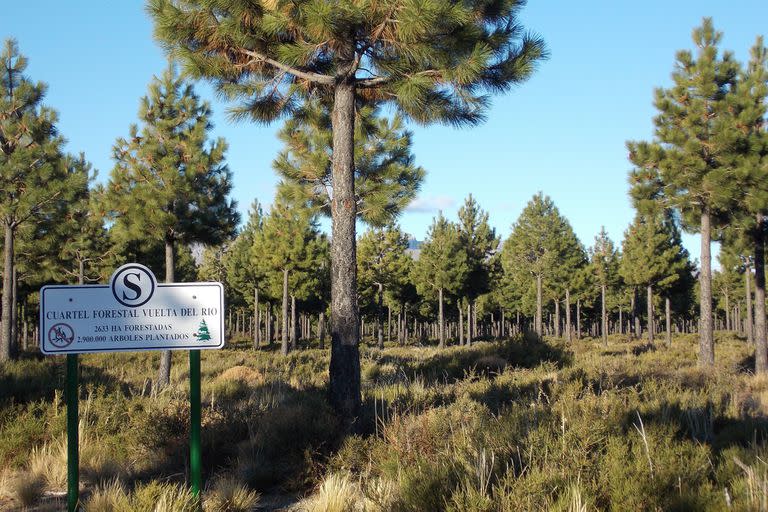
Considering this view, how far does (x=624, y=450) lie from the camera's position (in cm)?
515

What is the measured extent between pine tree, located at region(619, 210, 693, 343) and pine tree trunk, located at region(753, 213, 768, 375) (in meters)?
14.4

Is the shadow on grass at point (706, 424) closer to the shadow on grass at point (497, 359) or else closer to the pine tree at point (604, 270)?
the shadow on grass at point (497, 359)

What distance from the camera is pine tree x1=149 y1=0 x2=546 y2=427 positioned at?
25.9 feet

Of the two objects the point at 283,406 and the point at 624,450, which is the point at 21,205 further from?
the point at 624,450

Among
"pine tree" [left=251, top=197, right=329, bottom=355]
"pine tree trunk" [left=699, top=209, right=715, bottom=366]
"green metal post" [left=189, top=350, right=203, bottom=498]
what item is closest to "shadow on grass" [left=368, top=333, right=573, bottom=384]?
"pine tree trunk" [left=699, top=209, right=715, bottom=366]

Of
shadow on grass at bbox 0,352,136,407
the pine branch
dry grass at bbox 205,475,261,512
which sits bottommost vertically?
dry grass at bbox 205,475,261,512

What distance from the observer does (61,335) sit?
5000 millimetres

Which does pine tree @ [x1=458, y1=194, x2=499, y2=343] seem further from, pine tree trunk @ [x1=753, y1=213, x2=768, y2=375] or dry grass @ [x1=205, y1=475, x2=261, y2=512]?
dry grass @ [x1=205, y1=475, x2=261, y2=512]

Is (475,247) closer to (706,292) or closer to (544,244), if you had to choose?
(544,244)

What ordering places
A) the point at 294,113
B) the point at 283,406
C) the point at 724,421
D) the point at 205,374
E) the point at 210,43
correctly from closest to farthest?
the point at 724,421 < the point at 283,406 < the point at 210,43 < the point at 294,113 < the point at 205,374

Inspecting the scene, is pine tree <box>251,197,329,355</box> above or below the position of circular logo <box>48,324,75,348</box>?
above

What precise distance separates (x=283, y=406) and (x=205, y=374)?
29.0 ft

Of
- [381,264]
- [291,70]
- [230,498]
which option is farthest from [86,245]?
[230,498]

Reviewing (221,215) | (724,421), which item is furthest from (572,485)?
(221,215)
